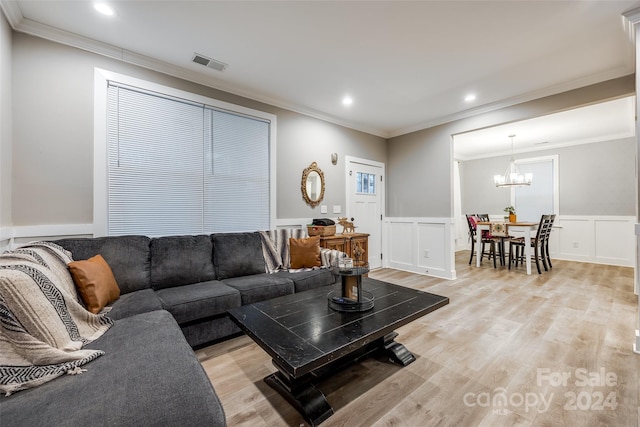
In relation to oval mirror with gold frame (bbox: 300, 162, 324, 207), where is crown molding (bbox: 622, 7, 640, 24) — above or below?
above

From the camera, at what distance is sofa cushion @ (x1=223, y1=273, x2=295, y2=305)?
2387 millimetres

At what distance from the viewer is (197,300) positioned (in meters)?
2.13

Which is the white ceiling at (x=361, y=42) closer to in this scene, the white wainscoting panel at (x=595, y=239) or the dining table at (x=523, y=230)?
Result: the dining table at (x=523, y=230)

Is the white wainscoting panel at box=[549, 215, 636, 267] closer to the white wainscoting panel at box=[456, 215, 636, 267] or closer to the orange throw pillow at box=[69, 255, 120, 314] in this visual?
the white wainscoting panel at box=[456, 215, 636, 267]

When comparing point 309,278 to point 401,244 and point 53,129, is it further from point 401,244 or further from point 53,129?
point 401,244

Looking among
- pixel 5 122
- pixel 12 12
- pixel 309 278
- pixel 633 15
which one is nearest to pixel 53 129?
pixel 5 122

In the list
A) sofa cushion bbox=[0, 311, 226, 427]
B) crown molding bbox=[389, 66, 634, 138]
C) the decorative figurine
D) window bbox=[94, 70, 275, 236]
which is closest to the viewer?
sofa cushion bbox=[0, 311, 226, 427]

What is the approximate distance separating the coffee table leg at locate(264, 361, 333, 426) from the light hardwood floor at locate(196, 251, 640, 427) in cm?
5

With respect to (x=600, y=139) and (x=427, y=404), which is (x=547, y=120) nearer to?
(x=600, y=139)

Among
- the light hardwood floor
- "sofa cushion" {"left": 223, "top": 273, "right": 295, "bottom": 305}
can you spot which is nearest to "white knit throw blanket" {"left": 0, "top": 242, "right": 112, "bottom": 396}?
the light hardwood floor

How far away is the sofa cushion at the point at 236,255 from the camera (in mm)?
2781

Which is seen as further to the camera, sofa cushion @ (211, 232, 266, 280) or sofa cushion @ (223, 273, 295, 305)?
sofa cushion @ (211, 232, 266, 280)

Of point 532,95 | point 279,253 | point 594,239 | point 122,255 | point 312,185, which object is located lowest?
point 594,239

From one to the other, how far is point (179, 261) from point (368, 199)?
3.38 meters
